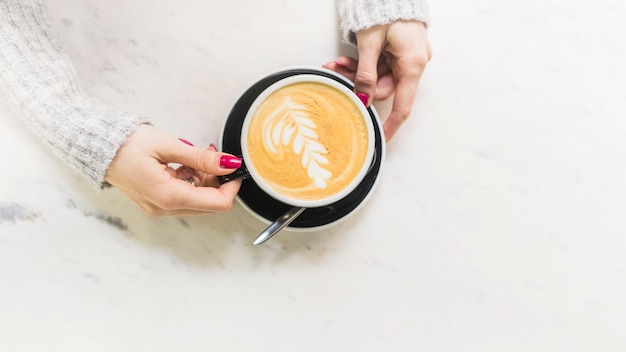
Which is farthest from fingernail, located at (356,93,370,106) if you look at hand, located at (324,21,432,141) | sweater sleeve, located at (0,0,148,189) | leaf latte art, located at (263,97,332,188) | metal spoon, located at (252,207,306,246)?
sweater sleeve, located at (0,0,148,189)

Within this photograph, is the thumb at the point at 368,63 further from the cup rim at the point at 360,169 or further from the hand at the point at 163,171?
the hand at the point at 163,171

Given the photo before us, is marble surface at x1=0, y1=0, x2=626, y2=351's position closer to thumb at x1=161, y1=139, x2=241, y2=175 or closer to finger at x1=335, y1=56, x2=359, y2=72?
finger at x1=335, y1=56, x2=359, y2=72

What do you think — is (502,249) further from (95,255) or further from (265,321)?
(95,255)

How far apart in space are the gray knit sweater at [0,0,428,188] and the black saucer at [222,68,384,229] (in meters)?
0.15

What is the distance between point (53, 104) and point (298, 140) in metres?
0.42

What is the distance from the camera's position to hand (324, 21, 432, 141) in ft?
2.66

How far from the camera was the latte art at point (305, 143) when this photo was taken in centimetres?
75

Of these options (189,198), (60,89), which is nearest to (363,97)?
(189,198)

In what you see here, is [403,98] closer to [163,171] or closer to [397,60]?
[397,60]

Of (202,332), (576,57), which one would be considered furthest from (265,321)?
(576,57)

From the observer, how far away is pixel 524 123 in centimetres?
92

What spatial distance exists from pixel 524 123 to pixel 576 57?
174mm

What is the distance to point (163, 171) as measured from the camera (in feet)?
2.37

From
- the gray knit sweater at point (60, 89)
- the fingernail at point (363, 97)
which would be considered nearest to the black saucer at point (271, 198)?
the fingernail at point (363, 97)
